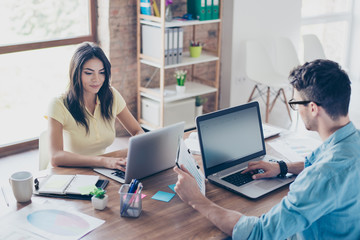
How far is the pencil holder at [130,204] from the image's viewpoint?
6.44 ft

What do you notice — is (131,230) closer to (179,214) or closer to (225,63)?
(179,214)

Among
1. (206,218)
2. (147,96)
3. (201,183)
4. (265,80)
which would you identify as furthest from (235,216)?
(265,80)

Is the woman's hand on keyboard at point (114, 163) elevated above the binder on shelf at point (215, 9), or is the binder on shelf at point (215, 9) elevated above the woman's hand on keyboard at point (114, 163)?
the binder on shelf at point (215, 9)

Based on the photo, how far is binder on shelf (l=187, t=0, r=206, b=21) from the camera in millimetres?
4559

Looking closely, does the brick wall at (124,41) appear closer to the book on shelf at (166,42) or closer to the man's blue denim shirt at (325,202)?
the book on shelf at (166,42)

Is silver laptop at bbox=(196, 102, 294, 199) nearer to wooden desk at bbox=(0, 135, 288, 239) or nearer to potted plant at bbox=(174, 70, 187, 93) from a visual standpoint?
wooden desk at bbox=(0, 135, 288, 239)

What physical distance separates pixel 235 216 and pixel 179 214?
25 cm

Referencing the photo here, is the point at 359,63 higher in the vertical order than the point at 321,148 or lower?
lower

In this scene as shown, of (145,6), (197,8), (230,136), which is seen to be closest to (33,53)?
(145,6)

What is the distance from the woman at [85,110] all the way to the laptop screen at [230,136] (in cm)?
52

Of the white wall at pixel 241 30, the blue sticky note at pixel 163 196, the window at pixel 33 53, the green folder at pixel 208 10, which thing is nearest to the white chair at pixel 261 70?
the white wall at pixel 241 30

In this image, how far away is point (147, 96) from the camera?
472 cm

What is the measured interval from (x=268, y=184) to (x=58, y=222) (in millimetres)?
984

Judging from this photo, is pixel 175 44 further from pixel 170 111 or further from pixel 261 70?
pixel 261 70
